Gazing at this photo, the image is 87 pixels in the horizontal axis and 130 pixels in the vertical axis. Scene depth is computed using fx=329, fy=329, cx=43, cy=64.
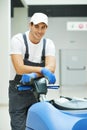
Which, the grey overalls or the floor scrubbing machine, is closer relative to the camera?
the floor scrubbing machine

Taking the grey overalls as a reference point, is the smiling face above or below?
above

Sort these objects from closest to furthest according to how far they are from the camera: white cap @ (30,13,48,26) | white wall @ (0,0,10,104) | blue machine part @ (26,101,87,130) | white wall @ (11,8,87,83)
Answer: blue machine part @ (26,101,87,130) → white cap @ (30,13,48,26) → white wall @ (0,0,10,104) → white wall @ (11,8,87,83)

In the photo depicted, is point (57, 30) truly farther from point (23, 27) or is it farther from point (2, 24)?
point (2, 24)

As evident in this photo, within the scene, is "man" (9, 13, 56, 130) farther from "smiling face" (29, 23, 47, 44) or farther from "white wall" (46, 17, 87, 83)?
"white wall" (46, 17, 87, 83)

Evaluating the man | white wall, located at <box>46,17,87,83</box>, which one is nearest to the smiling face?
the man

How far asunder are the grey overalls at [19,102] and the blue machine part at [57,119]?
718 millimetres

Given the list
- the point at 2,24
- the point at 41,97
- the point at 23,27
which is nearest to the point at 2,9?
the point at 2,24

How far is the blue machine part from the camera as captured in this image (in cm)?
90

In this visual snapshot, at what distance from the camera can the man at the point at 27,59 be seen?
5.95 ft

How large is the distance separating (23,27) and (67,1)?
166 centimetres

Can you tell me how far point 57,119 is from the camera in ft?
3.01

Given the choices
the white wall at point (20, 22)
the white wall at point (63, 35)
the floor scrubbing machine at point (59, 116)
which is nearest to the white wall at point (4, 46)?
the white wall at point (20, 22)

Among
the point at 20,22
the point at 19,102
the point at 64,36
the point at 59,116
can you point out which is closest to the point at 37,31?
the point at 19,102

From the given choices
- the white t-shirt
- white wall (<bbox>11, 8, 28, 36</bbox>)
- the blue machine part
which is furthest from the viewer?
white wall (<bbox>11, 8, 28, 36</bbox>)
